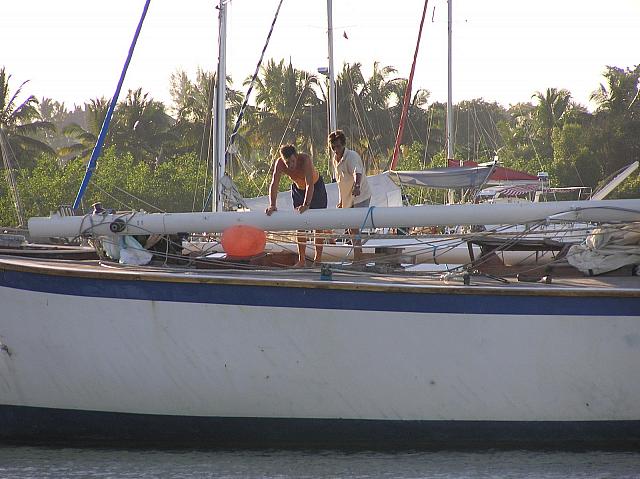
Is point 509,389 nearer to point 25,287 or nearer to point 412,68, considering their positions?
point 25,287

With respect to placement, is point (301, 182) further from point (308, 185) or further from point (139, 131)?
point (139, 131)

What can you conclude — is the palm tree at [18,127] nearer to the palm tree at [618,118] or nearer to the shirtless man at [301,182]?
the palm tree at [618,118]

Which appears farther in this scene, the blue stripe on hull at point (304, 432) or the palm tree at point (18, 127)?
the palm tree at point (18, 127)

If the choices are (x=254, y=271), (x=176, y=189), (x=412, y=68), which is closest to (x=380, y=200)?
(x=412, y=68)

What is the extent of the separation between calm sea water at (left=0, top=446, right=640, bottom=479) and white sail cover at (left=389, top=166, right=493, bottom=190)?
8194 mm

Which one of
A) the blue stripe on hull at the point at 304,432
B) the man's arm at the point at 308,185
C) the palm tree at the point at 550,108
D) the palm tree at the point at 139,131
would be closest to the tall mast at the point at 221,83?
the man's arm at the point at 308,185

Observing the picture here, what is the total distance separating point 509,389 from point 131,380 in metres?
2.86

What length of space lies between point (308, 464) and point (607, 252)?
10.0 feet

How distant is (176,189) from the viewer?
33375 millimetres

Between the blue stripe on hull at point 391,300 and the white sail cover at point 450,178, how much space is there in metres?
8.12

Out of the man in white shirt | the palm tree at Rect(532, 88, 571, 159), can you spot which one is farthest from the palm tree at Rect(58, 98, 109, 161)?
the man in white shirt

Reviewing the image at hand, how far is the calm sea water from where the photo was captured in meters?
7.63

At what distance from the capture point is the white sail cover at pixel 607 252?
890cm

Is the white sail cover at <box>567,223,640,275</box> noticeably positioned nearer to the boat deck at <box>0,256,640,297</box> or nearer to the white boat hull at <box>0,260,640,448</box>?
the boat deck at <box>0,256,640,297</box>
